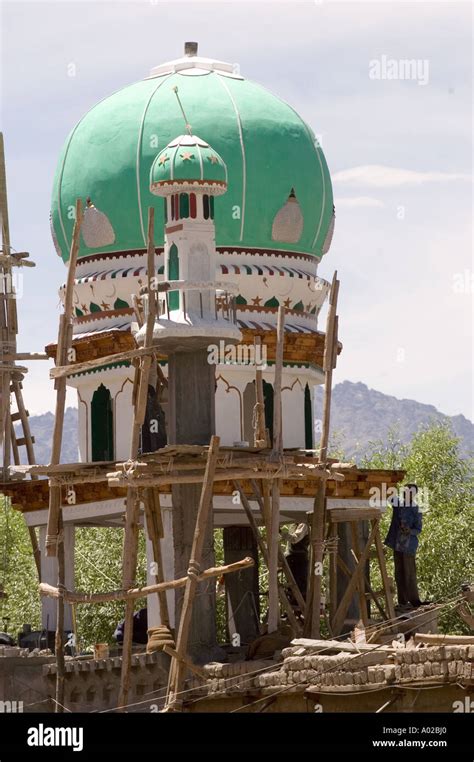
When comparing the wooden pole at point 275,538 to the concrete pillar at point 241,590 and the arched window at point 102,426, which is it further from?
the arched window at point 102,426

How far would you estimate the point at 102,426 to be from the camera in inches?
1928

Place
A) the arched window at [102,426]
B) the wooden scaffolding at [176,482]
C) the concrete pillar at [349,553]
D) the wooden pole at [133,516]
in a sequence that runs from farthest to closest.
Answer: the arched window at [102,426]
the concrete pillar at [349,553]
the wooden pole at [133,516]
the wooden scaffolding at [176,482]

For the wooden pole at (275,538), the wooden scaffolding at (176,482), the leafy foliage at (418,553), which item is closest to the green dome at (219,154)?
the wooden scaffolding at (176,482)

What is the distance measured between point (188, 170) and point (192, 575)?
8.41 meters

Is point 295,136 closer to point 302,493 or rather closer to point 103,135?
point 103,135

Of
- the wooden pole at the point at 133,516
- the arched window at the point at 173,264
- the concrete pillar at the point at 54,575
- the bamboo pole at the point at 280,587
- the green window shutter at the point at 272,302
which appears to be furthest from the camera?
the green window shutter at the point at 272,302

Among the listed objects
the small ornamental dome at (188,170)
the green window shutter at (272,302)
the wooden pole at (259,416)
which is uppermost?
the small ornamental dome at (188,170)

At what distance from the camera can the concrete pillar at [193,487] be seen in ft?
129

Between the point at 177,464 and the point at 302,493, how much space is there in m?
8.64

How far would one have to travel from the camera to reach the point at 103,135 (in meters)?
48.7

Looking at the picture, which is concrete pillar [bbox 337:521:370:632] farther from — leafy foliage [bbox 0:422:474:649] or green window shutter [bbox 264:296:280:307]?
leafy foliage [bbox 0:422:474:649]

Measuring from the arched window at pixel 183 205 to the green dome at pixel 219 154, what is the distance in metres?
6.12

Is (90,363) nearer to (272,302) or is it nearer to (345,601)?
(345,601)

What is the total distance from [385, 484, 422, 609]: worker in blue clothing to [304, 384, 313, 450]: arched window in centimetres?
366
